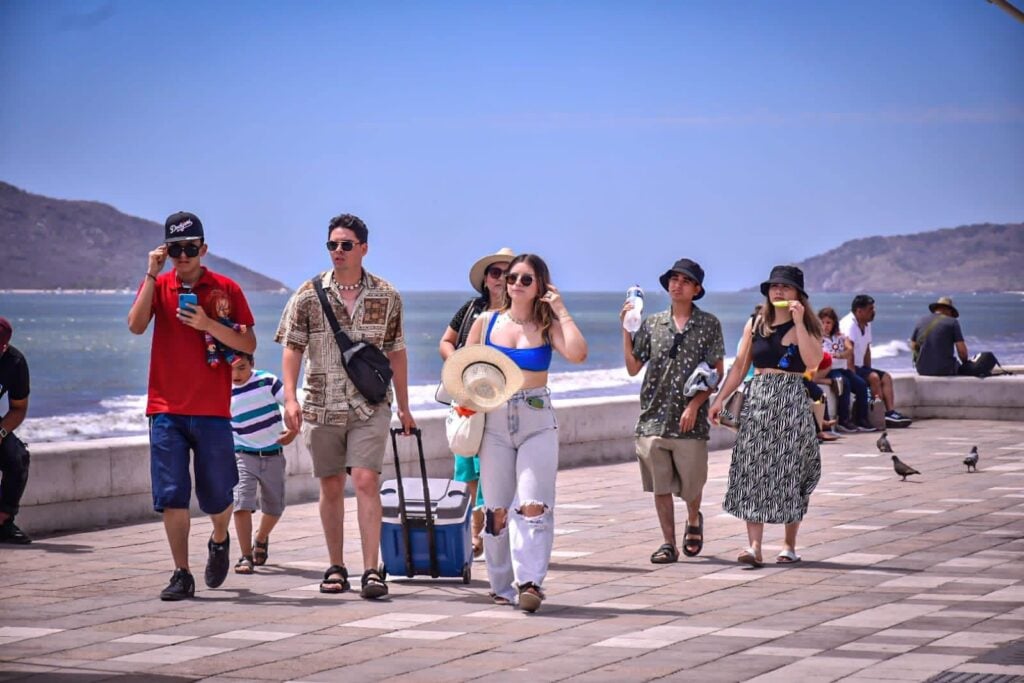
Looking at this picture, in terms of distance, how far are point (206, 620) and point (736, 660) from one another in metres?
2.51

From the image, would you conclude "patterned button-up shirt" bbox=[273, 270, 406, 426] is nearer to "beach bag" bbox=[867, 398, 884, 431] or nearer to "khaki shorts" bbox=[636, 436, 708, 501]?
"khaki shorts" bbox=[636, 436, 708, 501]

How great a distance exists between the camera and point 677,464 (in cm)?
1028

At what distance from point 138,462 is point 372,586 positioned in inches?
146

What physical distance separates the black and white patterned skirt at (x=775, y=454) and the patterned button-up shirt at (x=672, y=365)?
0.94 feet

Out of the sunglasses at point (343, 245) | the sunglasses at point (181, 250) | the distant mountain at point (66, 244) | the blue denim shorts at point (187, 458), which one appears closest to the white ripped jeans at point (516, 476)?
the sunglasses at point (343, 245)

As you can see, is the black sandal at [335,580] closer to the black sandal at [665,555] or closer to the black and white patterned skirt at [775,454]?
the black sandal at [665,555]

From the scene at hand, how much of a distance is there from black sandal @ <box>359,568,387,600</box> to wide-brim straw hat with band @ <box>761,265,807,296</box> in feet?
9.44

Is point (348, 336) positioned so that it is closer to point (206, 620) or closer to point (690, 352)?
point (206, 620)

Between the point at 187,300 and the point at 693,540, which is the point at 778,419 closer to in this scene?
the point at 693,540

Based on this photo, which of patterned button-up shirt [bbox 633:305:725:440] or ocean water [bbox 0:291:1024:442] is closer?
patterned button-up shirt [bbox 633:305:725:440]

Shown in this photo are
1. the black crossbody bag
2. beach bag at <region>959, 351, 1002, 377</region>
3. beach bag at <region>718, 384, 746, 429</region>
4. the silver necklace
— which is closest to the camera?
the silver necklace

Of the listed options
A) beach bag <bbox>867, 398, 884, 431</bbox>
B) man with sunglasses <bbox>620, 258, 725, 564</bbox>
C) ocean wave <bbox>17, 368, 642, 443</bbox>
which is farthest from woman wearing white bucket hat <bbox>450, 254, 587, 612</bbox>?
ocean wave <bbox>17, 368, 642, 443</bbox>

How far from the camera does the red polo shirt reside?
8.72 meters

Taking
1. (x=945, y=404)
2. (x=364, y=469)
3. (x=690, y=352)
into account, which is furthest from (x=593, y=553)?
(x=945, y=404)
